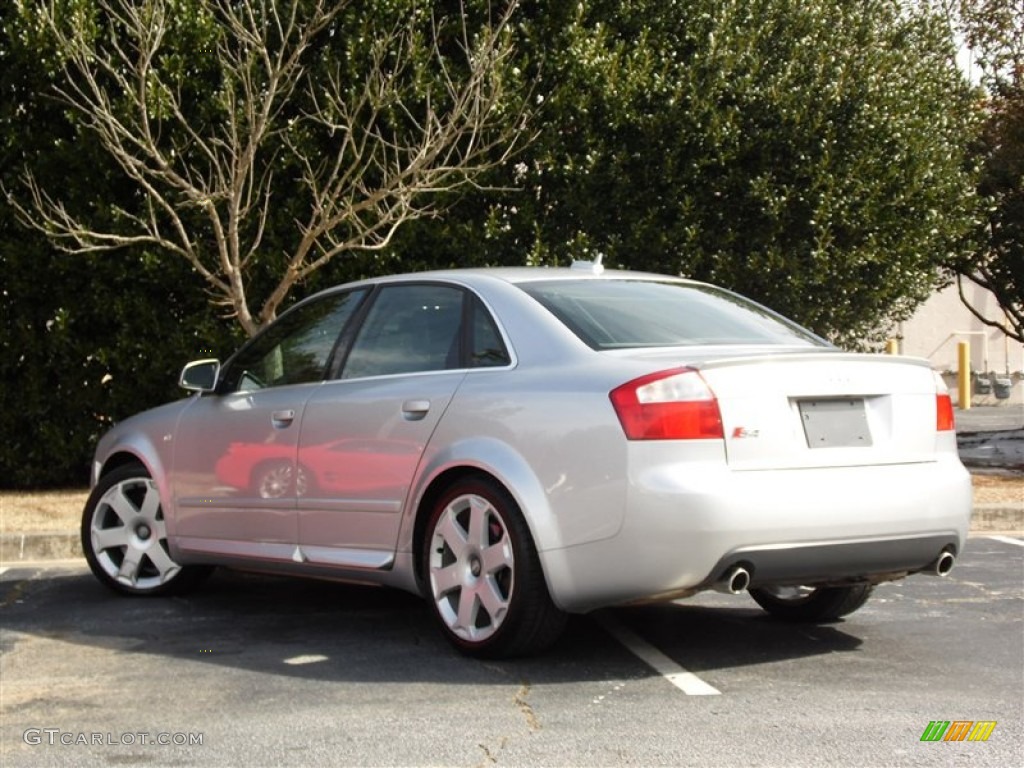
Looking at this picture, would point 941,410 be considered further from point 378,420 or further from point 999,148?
point 999,148

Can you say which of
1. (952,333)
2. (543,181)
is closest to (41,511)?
(543,181)

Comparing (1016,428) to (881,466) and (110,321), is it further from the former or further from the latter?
(881,466)

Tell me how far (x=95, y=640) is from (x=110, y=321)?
6.78 m

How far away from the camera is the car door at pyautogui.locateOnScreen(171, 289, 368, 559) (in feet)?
23.2

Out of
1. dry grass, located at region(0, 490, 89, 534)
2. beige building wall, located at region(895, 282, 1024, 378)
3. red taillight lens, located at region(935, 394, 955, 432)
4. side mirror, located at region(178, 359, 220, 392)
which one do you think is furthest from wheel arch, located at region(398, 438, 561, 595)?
beige building wall, located at region(895, 282, 1024, 378)

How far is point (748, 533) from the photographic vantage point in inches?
217

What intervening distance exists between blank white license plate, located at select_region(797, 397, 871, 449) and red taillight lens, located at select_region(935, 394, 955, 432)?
1.40 ft

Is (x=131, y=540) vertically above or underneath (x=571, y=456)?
underneath

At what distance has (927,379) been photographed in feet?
20.2

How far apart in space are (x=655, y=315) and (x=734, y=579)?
1282 millimetres

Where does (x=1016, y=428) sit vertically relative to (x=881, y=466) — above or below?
below

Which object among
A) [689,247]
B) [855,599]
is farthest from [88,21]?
[855,599]

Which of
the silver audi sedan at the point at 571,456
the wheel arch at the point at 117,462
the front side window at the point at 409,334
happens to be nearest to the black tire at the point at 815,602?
the silver audi sedan at the point at 571,456

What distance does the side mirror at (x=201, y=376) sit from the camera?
25.1ft
